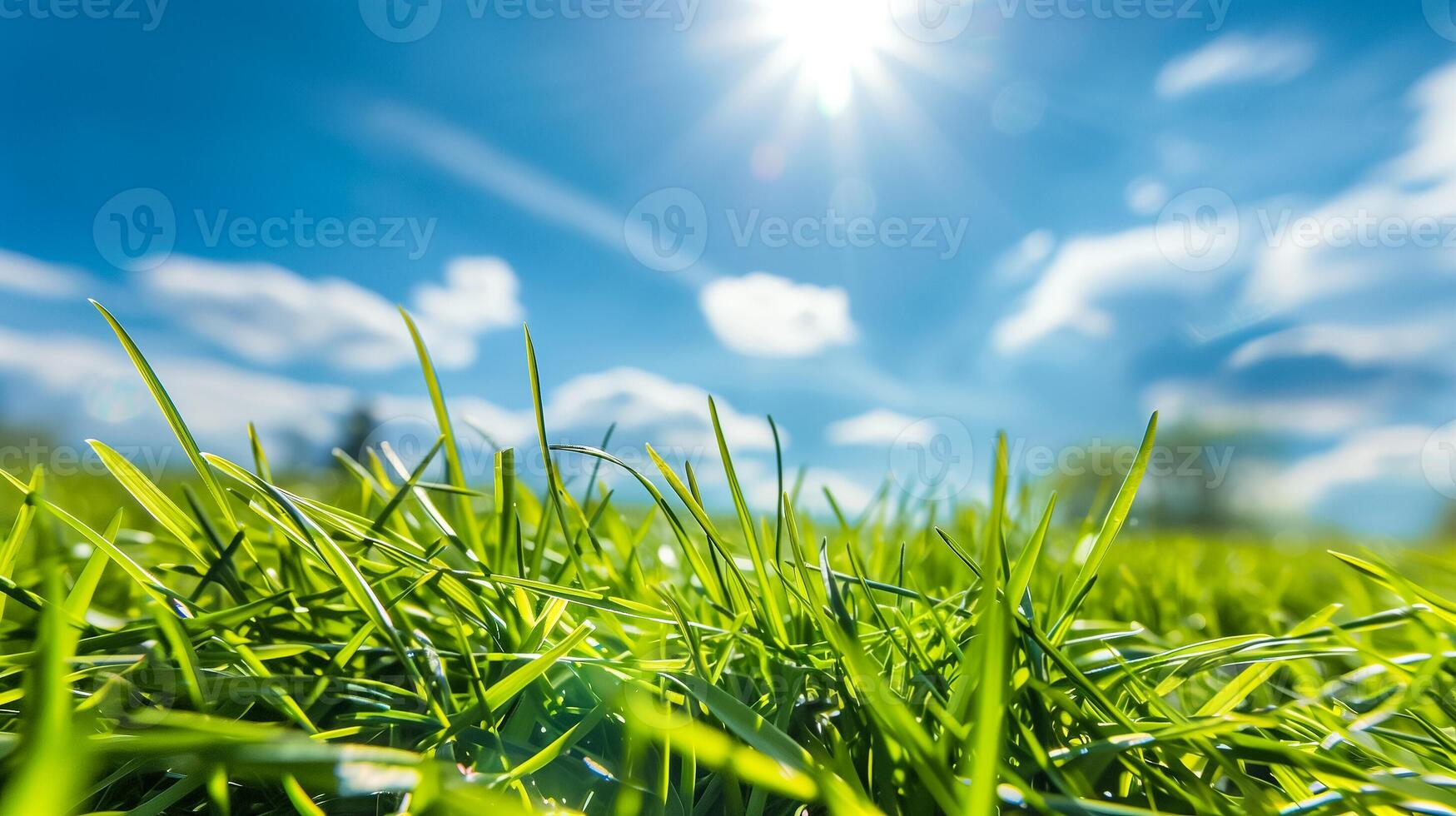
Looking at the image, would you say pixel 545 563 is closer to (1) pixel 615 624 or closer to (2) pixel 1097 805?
(1) pixel 615 624

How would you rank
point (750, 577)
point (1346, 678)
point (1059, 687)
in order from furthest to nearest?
1. point (750, 577)
2. point (1346, 678)
3. point (1059, 687)

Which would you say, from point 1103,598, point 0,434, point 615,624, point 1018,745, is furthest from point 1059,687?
point 0,434

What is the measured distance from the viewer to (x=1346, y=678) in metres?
0.48

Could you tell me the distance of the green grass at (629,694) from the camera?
0.25 metres

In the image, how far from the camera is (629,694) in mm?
336

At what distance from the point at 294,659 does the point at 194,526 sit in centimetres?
13

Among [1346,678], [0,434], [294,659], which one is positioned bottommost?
[0,434]

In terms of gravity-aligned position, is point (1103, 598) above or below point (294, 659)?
above

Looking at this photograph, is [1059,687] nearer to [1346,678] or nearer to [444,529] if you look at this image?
[1346,678]

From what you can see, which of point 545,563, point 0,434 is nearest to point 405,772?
point 545,563

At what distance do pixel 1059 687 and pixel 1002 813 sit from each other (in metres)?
0.09

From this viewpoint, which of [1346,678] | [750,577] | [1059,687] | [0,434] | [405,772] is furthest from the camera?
[0,434]

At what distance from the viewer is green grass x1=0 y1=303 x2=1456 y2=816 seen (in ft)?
0.82

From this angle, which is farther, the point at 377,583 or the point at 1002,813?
the point at 377,583
